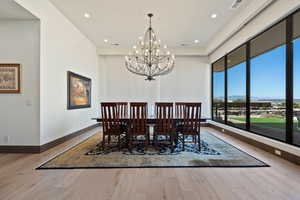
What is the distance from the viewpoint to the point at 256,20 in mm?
4172

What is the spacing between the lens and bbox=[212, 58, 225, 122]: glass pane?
654 cm

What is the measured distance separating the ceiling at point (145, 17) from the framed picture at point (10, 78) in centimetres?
166

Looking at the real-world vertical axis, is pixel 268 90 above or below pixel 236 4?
below

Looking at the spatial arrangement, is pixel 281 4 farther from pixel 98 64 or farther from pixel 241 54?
pixel 98 64

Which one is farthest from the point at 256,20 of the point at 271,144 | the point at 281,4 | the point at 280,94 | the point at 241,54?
the point at 271,144

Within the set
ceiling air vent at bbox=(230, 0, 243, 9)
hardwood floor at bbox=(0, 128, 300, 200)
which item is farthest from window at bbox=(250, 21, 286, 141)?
hardwood floor at bbox=(0, 128, 300, 200)

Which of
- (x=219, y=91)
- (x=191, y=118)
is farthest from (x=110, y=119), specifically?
(x=219, y=91)

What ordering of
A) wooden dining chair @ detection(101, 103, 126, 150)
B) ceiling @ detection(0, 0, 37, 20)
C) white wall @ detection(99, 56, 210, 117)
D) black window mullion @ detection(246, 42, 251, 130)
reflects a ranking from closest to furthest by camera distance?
ceiling @ detection(0, 0, 37, 20) < wooden dining chair @ detection(101, 103, 126, 150) < black window mullion @ detection(246, 42, 251, 130) < white wall @ detection(99, 56, 210, 117)

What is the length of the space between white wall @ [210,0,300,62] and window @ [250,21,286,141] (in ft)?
0.59

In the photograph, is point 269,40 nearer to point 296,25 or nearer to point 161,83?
point 296,25

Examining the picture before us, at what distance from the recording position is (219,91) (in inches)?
271

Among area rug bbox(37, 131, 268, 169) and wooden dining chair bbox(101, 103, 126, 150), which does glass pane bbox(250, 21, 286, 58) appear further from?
wooden dining chair bbox(101, 103, 126, 150)

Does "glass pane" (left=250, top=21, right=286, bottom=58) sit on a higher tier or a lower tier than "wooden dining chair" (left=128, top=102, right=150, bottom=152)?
higher

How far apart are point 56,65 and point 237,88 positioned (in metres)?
5.15
